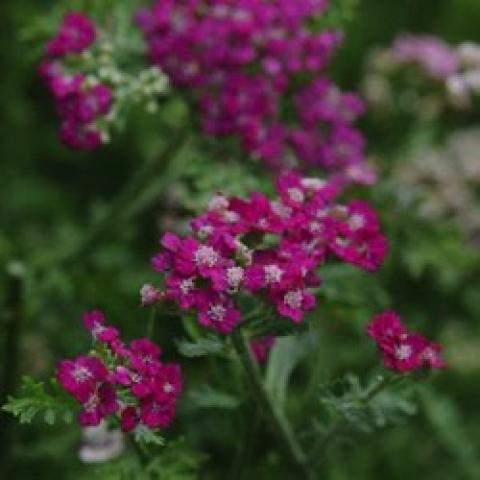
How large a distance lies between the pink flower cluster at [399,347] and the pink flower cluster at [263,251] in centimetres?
15

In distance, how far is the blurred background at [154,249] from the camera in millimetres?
3432

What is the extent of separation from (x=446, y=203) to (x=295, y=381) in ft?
2.64

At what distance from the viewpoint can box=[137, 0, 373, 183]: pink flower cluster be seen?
3.21 m

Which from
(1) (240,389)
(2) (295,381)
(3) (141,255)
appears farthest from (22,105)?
(1) (240,389)

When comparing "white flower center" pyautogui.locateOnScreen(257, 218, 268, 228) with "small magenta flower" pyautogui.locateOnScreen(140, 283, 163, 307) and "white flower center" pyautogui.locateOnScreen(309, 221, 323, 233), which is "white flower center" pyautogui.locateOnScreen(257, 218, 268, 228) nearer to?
"white flower center" pyautogui.locateOnScreen(309, 221, 323, 233)

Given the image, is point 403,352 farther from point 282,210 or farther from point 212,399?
point 212,399

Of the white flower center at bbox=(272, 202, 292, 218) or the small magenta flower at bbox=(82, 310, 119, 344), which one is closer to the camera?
the small magenta flower at bbox=(82, 310, 119, 344)

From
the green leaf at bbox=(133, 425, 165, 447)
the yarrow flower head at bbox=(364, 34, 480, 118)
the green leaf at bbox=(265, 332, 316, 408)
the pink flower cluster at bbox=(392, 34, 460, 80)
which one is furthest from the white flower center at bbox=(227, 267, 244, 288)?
the pink flower cluster at bbox=(392, 34, 460, 80)

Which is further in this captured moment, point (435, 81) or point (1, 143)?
point (1, 143)

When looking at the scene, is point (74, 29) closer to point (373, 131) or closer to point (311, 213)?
point (311, 213)

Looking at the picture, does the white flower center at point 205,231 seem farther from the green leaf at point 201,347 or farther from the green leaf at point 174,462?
the green leaf at point 174,462


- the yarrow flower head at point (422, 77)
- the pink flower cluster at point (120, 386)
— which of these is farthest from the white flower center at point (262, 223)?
the yarrow flower head at point (422, 77)

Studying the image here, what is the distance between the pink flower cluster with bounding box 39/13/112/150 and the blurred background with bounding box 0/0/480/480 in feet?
0.80

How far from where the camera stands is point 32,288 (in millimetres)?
3488
